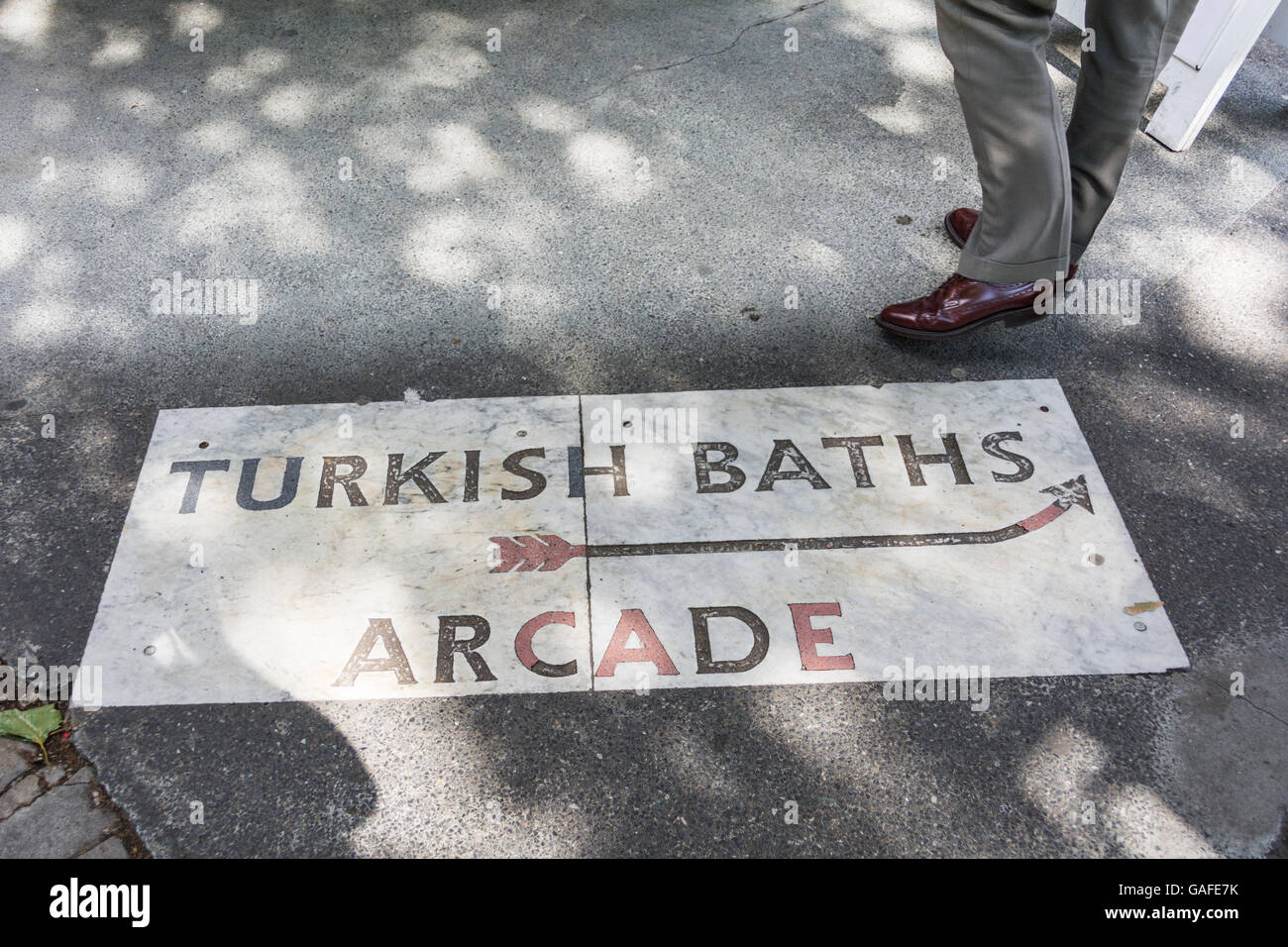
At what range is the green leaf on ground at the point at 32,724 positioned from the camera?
2.17 m

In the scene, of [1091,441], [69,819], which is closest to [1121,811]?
[1091,441]

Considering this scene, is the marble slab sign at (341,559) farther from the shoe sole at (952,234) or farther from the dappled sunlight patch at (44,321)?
the shoe sole at (952,234)

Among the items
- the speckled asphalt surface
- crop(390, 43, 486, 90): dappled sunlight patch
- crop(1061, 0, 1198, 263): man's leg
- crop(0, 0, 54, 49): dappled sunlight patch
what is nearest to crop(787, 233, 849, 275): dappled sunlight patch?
the speckled asphalt surface

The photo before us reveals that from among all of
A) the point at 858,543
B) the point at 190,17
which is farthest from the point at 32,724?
the point at 190,17

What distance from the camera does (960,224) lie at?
3.58m

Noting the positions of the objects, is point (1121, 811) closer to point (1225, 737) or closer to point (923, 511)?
point (1225, 737)

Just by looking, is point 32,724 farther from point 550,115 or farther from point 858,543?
point 550,115

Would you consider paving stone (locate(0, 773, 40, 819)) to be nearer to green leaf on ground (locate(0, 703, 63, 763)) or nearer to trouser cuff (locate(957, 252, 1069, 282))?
green leaf on ground (locate(0, 703, 63, 763))

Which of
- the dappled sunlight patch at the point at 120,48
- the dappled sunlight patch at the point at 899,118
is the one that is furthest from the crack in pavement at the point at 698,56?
the dappled sunlight patch at the point at 120,48

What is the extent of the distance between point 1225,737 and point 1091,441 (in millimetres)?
970

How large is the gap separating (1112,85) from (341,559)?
2636 mm

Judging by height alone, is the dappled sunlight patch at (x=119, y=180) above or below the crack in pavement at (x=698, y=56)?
below

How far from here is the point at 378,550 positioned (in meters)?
2.54

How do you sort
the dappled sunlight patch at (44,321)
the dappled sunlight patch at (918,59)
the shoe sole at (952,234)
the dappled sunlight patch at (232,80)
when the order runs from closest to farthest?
the dappled sunlight patch at (44,321), the shoe sole at (952,234), the dappled sunlight patch at (232,80), the dappled sunlight patch at (918,59)
